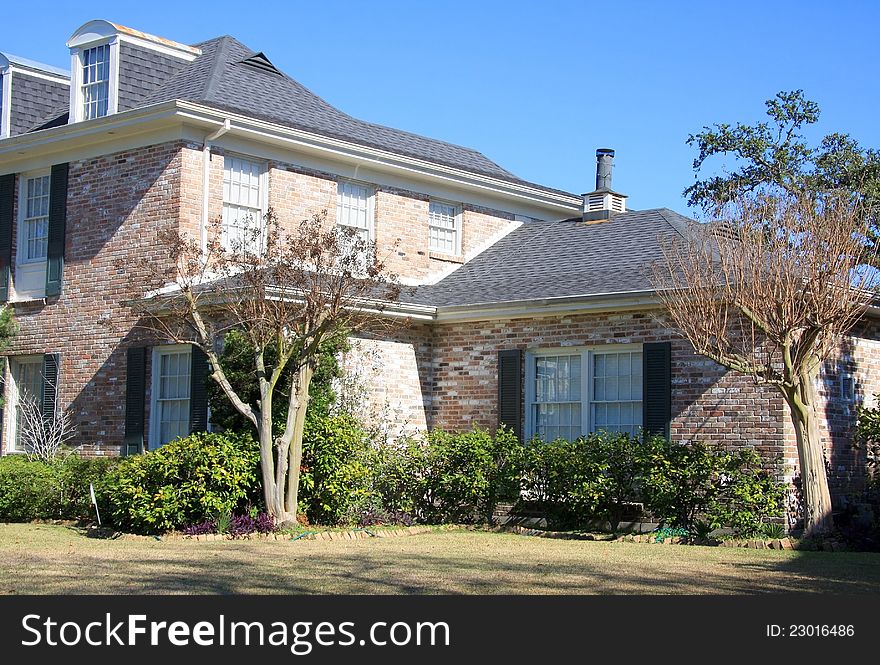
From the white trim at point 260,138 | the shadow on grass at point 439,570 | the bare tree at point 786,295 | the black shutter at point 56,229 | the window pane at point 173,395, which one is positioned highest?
the white trim at point 260,138

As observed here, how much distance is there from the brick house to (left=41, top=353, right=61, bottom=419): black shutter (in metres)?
0.03

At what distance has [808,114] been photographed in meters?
31.6

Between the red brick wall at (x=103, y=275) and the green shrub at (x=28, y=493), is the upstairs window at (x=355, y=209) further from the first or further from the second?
the green shrub at (x=28, y=493)

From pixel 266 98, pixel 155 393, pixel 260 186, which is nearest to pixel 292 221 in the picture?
pixel 260 186

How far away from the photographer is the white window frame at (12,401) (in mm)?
19844

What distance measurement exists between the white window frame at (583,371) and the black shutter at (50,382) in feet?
25.6

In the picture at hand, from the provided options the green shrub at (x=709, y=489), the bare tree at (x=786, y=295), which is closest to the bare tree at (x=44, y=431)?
the green shrub at (x=709, y=489)

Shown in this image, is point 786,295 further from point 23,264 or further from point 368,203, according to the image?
point 23,264

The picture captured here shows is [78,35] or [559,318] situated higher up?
[78,35]
